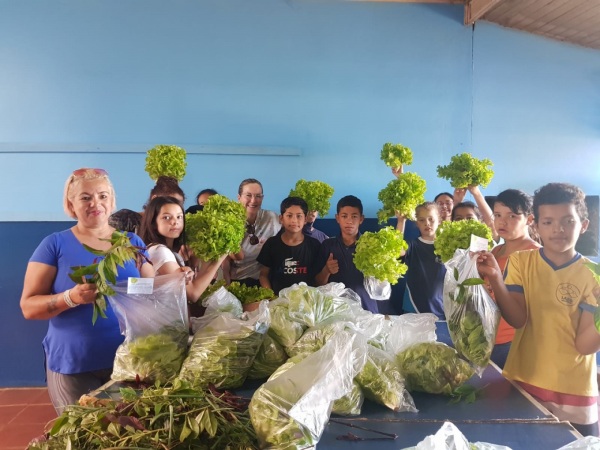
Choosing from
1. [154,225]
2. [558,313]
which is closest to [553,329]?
[558,313]

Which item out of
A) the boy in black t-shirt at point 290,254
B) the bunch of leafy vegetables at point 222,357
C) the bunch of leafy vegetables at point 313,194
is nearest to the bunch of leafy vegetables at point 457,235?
the bunch of leafy vegetables at point 222,357

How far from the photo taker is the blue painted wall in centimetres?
523

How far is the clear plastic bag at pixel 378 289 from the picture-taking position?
116 inches

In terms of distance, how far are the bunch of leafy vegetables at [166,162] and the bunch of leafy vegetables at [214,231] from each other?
38.6 inches

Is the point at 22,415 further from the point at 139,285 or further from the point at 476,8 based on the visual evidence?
the point at 476,8

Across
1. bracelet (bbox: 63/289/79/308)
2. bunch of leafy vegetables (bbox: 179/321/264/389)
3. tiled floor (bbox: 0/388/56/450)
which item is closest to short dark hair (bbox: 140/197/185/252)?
bracelet (bbox: 63/289/79/308)

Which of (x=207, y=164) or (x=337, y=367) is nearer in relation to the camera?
(x=337, y=367)

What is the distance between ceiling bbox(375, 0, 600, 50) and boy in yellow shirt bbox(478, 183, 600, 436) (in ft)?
12.7

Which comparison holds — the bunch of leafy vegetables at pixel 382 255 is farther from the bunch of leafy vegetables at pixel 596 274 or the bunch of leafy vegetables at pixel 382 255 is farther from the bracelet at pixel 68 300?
the bracelet at pixel 68 300

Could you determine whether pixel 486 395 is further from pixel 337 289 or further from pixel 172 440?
pixel 172 440

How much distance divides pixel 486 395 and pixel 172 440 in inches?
51.7

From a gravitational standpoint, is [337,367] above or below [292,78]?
below

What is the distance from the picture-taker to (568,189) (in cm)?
200

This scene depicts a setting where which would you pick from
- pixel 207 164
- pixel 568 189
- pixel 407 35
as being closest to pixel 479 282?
pixel 568 189
